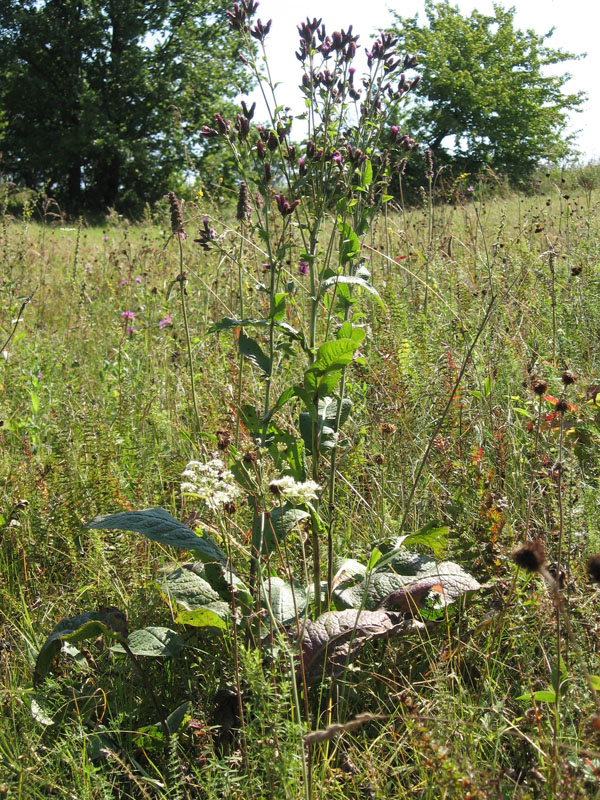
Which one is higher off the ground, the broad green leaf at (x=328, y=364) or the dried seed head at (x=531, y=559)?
the broad green leaf at (x=328, y=364)

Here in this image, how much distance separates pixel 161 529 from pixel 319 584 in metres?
0.44

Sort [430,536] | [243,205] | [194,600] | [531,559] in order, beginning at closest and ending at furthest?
[531,559] → [194,600] → [430,536] → [243,205]

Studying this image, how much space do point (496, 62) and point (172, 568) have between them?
121 ft

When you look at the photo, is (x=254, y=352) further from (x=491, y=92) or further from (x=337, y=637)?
(x=491, y=92)

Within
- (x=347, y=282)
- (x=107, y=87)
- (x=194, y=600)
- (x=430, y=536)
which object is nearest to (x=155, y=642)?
(x=194, y=600)

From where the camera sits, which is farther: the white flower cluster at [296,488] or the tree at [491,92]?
the tree at [491,92]

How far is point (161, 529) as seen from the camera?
180 cm

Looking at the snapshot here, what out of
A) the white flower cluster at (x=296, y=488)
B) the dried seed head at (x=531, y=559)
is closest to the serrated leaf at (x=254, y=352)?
the white flower cluster at (x=296, y=488)

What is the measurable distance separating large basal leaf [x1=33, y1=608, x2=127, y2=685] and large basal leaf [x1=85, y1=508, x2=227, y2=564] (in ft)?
0.70

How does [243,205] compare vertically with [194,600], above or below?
above

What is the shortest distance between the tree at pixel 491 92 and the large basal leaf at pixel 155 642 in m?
31.6

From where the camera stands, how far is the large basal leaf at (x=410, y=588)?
5.73ft

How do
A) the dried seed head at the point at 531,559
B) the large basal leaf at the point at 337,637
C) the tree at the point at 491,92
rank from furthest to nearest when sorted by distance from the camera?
the tree at the point at 491,92 < the large basal leaf at the point at 337,637 < the dried seed head at the point at 531,559

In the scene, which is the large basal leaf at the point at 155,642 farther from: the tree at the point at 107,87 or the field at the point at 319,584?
the tree at the point at 107,87
